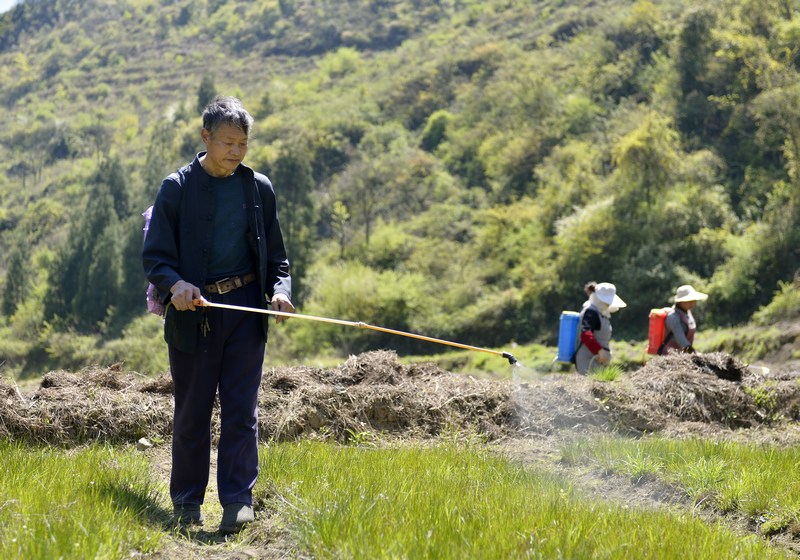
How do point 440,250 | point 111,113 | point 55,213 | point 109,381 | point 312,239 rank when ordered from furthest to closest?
point 111,113 < point 55,213 < point 312,239 < point 440,250 < point 109,381

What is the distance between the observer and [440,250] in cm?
5469

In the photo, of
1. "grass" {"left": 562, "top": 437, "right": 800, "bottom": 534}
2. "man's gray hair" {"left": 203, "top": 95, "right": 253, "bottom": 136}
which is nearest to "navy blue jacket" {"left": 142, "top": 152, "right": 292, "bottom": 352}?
"man's gray hair" {"left": 203, "top": 95, "right": 253, "bottom": 136}

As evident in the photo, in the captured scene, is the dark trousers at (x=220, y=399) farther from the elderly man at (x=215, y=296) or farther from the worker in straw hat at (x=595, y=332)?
the worker in straw hat at (x=595, y=332)

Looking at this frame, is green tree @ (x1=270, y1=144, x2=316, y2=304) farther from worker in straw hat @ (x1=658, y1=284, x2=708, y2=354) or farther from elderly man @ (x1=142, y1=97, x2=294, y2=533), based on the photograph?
elderly man @ (x1=142, y1=97, x2=294, y2=533)

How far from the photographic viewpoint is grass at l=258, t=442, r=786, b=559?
14.0 feet

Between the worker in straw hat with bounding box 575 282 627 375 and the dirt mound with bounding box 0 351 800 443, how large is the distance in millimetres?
1991

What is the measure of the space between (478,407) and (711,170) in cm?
3555

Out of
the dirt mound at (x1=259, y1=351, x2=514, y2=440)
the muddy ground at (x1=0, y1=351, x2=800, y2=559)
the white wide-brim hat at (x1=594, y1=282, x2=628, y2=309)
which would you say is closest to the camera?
the muddy ground at (x1=0, y1=351, x2=800, y2=559)

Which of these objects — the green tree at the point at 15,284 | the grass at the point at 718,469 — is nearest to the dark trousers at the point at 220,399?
the grass at the point at 718,469

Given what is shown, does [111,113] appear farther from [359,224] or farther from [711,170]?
[711,170]

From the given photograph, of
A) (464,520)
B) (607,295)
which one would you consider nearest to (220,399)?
(464,520)

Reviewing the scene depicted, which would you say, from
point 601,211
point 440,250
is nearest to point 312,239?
point 440,250

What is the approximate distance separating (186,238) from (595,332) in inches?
329

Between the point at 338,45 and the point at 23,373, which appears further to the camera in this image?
the point at 338,45
